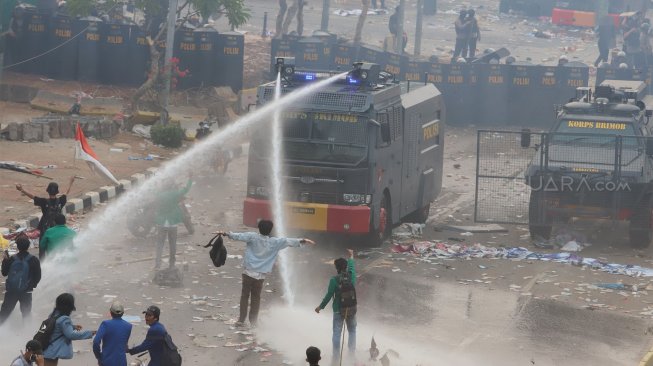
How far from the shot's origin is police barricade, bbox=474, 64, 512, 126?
3850cm

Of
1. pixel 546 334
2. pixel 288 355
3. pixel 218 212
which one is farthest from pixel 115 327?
pixel 218 212

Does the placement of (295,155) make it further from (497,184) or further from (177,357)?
(177,357)

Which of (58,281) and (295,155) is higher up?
(295,155)

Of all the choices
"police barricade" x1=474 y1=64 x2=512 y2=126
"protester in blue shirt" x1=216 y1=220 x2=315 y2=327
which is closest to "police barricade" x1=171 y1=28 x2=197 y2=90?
"police barricade" x1=474 y1=64 x2=512 y2=126

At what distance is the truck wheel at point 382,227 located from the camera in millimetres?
21234

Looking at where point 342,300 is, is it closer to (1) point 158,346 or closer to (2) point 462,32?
(1) point 158,346

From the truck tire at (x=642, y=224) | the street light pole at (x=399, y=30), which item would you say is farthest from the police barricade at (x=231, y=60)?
the truck tire at (x=642, y=224)

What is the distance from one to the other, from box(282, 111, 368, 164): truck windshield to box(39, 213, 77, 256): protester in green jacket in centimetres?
580

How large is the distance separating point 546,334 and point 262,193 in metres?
5.85

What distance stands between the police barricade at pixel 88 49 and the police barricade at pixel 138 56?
921 millimetres

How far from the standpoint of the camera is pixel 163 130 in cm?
3047

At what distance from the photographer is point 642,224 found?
72.1 ft

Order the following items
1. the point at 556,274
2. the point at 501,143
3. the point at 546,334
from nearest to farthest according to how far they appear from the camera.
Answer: the point at 546,334, the point at 556,274, the point at 501,143

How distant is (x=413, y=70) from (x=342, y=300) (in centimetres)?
2493
